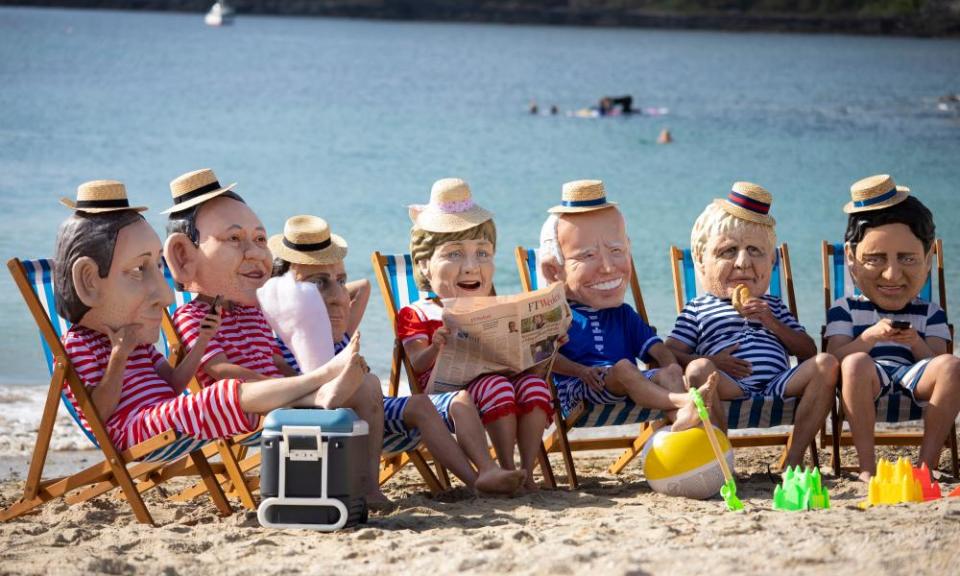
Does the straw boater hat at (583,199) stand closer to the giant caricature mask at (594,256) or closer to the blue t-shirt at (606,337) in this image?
the giant caricature mask at (594,256)

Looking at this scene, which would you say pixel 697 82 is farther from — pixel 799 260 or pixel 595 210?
pixel 595 210

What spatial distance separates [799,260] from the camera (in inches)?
540

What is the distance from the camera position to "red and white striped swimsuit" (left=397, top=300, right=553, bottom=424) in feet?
16.5

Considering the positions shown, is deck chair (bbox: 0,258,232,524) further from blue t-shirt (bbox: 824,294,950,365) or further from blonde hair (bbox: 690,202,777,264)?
blue t-shirt (bbox: 824,294,950,365)

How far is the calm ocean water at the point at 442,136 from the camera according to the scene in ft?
51.1

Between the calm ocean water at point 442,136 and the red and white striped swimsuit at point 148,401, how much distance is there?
3.55 m

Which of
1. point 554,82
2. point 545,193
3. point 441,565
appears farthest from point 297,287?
point 554,82

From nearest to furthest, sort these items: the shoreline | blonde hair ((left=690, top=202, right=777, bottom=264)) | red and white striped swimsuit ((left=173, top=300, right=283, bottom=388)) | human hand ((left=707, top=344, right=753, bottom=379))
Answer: red and white striped swimsuit ((left=173, top=300, right=283, bottom=388)) → human hand ((left=707, top=344, right=753, bottom=379)) → blonde hair ((left=690, top=202, right=777, bottom=264)) → the shoreline

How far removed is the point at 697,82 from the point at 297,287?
43.8m

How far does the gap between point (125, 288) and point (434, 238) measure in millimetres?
1197

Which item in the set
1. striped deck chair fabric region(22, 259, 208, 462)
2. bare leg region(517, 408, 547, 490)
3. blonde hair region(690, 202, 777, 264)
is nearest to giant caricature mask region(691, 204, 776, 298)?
blonde hair region(690, 202, 777, 264)

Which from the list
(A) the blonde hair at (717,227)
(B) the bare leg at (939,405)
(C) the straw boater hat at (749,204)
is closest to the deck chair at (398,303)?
(A) the blonde hair at (717,227)

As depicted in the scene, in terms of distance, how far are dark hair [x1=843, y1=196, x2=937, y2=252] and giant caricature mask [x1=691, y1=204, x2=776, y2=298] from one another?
0.36 metres

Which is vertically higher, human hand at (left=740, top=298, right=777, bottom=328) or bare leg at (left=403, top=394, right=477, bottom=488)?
human hand at (left=740, top=298, right=777, bottom=328)
